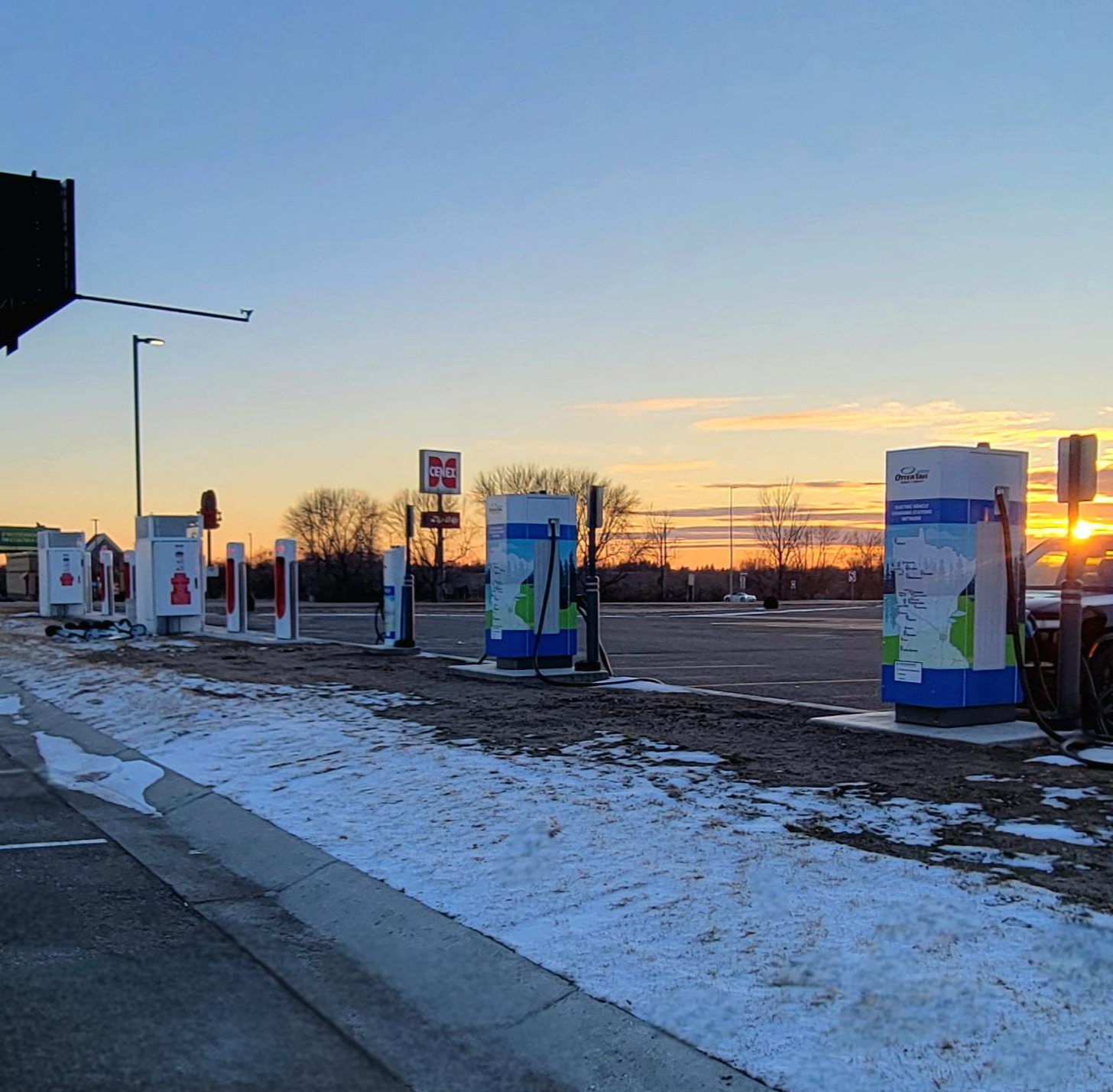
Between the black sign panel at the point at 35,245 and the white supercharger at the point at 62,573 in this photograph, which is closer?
the black sign panel at the point at 35,245

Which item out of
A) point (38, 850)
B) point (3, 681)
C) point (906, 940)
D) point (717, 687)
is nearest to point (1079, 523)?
point (717, 687)

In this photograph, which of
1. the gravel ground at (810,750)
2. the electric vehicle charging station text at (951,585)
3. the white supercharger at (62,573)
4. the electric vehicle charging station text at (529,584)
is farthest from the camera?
the white supercharger at (62,573)

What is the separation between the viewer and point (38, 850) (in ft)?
24.5

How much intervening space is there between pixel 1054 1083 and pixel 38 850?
6.21m

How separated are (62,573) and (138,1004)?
3449 cm

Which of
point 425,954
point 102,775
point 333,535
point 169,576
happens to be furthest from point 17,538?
point 425,954

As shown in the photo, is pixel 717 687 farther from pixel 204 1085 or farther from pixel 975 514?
pixel 204 1085

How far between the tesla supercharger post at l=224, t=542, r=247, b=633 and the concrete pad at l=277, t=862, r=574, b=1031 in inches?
804

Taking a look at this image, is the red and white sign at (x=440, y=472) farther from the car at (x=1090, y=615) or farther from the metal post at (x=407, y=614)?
the car at (x=1090, y=615)

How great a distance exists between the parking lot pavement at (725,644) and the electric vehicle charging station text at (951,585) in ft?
6.92

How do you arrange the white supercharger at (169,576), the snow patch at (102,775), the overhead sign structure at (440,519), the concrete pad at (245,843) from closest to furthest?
1. the concrete pad at (245,843)
2. the snow patch at (102,775)
3. the overhead sign structure at (440,519)
4. the white supercharger at (169,576)

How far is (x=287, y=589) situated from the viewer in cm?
2394

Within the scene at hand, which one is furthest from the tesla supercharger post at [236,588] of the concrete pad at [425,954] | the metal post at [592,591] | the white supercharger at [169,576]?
the concrete pad at [425,954]

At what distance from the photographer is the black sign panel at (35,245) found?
5.84 meters
